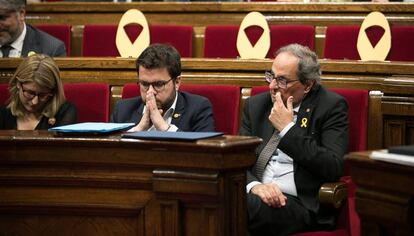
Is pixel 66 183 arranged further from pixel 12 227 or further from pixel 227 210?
pixel 227 210

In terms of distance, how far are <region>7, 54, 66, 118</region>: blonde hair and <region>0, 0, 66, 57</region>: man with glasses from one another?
541mm

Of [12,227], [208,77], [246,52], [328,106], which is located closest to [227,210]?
[12,227]

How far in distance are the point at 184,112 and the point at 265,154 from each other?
25 cm

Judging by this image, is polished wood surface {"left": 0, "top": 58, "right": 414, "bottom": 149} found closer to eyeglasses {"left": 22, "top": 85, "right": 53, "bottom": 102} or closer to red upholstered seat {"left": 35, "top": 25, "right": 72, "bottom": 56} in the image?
eyeglasses {"left": 22, "top": 85, "right": 53, "bottom": 102}

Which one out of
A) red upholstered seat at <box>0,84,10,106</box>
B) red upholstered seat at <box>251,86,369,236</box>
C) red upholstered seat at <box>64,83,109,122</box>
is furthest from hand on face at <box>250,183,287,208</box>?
red upholstered seat at <box>0,84,10,106</box>

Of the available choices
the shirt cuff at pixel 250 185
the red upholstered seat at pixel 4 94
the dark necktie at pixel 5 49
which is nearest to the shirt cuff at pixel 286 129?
the shirt cuff at pixel 250 185

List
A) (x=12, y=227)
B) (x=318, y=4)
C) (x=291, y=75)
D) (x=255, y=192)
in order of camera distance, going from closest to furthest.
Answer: (x=12, y=227) → (x=255, y=192) → (x=291, y=75) → (x=318, y=4)

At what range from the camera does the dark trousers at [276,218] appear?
65.8 inches

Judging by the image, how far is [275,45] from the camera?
2648mm

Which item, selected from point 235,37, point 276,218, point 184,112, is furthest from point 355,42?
point 276,218

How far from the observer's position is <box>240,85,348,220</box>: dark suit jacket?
171 centimetres

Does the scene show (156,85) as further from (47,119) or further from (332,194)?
(332,194)

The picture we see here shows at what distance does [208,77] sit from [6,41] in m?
0.83

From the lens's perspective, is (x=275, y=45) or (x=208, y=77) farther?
(x=275, y=45)
